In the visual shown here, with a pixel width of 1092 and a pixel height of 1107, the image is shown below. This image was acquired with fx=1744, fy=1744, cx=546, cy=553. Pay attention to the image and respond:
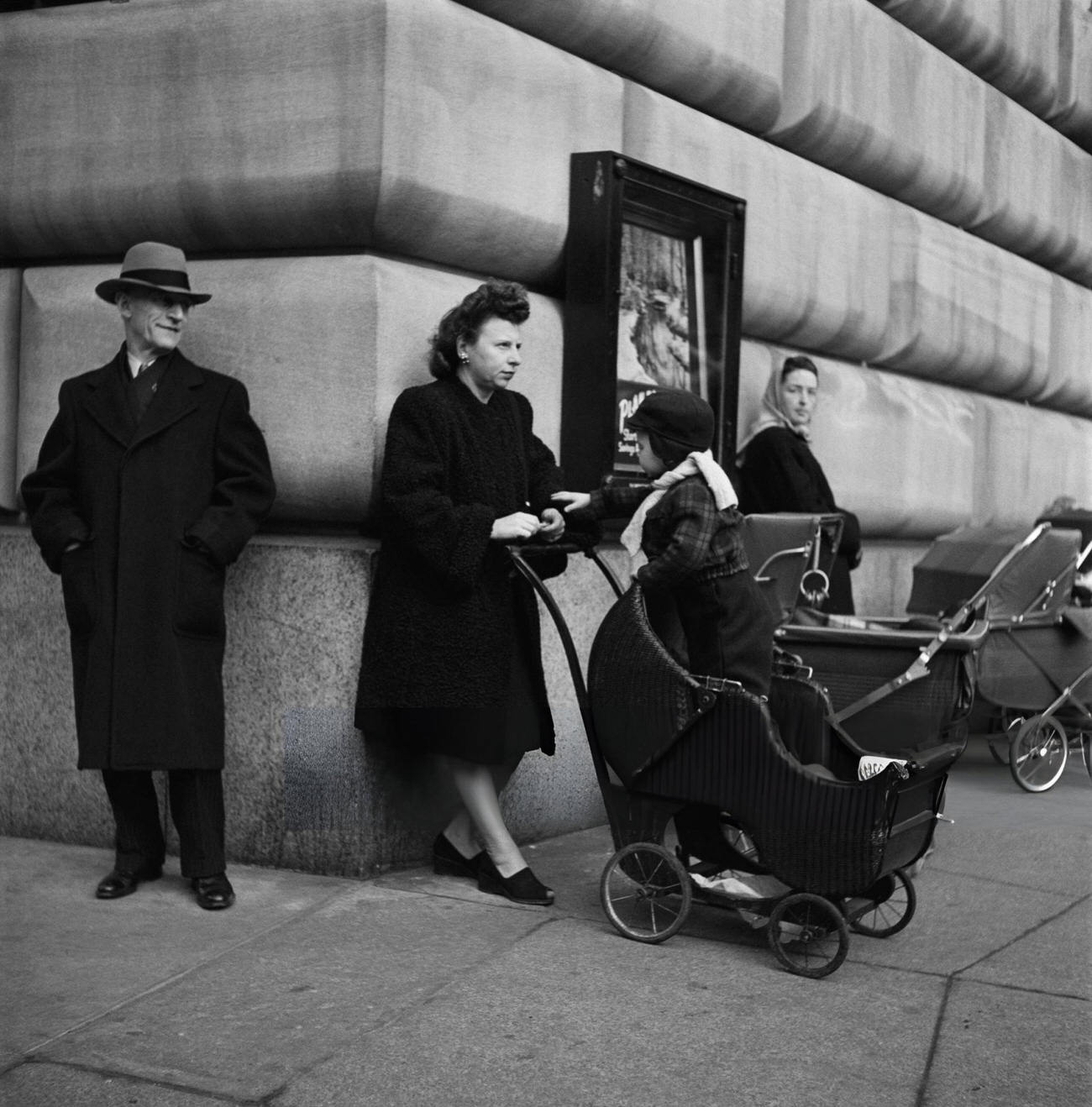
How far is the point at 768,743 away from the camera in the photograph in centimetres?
404

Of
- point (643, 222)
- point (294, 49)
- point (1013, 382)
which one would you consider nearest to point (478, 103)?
point (294, 49)

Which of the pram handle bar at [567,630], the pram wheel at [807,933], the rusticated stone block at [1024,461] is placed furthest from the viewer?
the rusticated stone block at [1024,461]

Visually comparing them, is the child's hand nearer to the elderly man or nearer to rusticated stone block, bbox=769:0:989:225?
the elderly man

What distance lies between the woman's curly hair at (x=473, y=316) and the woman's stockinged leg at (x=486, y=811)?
1094mm

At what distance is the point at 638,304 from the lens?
19.4 ft

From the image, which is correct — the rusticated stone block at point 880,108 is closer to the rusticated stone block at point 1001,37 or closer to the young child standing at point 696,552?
the rusticated stone block at point 1001,37

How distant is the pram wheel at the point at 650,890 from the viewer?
13.9 feet

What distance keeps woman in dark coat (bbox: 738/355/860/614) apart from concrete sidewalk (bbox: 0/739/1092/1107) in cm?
179

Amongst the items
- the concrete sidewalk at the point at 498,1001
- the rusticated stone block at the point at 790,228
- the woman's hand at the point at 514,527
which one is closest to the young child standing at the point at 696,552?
the woman's hand at the point at 514,527

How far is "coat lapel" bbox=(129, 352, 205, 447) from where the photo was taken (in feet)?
14.8

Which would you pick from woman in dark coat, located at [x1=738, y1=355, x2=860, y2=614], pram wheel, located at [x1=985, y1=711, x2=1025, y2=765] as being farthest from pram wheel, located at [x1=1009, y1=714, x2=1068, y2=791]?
woman in dark coat, located at [x1=738, y1=355, x2=860, y2=614]

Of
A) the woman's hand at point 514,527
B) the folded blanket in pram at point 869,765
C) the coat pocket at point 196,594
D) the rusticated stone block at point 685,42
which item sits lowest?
the folded blanket in pram at point 869,765

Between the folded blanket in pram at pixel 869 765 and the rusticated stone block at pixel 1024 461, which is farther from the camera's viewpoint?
the rusticated stone block at pixel 1024 461

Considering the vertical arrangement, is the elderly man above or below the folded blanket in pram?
above
